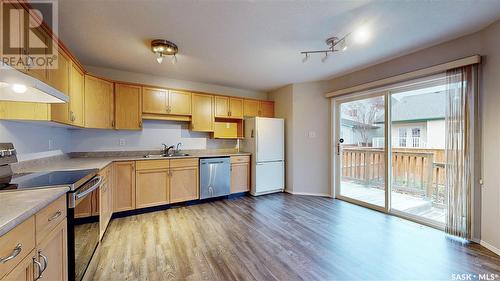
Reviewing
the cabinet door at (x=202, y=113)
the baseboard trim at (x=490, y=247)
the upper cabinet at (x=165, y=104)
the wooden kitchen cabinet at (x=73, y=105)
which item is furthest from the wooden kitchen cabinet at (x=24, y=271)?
the baseboard trim at (x=490, y=247)

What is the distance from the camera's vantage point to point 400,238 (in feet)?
7.52

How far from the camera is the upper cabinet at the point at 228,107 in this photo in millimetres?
4039

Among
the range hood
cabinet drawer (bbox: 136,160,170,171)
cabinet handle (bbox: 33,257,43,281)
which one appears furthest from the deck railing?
the range hood

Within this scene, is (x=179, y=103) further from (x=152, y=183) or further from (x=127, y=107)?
(x=152, y=183)

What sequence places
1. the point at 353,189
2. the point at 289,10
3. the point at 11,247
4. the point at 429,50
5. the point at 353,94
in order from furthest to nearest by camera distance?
the point at 353,189, the point at 353,94, the point at 429,50, the point at 289,10, the point at 11,247

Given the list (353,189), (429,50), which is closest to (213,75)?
(429,50)

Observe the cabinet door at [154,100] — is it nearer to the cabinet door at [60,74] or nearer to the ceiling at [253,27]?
the ceiling at [253,27]

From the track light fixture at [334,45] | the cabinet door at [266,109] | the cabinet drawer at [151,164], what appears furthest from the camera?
the cabinet door at [266,109]

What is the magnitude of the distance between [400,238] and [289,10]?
110 inches

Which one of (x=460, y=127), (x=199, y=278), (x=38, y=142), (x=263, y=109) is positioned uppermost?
(x=263, y=109)

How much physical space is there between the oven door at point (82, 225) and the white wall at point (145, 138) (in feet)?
5.42

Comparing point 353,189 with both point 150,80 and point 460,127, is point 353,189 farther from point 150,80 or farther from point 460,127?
point 150,80

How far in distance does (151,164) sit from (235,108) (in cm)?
200

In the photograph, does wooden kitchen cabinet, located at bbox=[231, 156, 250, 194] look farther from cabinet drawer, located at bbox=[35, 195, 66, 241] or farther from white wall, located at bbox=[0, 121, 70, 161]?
cabinet drawer, located at bbox=[35, 195, 66, 241]
